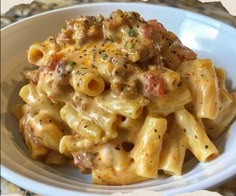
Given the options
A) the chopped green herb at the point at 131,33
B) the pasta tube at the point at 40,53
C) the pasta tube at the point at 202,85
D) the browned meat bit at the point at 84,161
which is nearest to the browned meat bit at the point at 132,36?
the chopped green herb at the point at 131,33

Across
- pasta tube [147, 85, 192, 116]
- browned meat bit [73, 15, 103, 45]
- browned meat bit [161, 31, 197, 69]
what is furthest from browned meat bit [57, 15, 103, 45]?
pasta tube [147, 85, 192, 116]

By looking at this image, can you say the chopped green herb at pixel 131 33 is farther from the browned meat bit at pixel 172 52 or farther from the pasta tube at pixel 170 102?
the pasta tube at pixel 170 102

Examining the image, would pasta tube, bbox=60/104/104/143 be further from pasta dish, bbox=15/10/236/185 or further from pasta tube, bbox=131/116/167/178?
pasta tube, bbox=131/116/167/178

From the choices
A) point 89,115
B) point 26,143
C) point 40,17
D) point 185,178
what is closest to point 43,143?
point 26,143

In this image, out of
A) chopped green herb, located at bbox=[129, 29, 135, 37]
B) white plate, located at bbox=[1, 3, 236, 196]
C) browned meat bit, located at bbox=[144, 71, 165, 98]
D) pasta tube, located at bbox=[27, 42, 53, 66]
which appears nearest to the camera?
white plate, located at bbox=[1, 3, 236, 196]

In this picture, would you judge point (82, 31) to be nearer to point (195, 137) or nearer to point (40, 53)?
point (40, 53)

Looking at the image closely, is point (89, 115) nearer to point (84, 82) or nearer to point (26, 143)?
point (84, 82)
